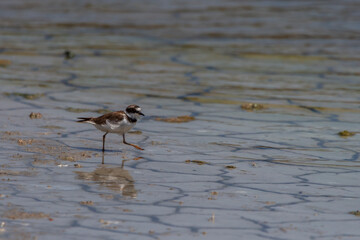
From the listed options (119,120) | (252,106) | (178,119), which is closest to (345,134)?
(252,106)

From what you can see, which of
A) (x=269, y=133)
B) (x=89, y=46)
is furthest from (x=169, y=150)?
(x=89, y=46)

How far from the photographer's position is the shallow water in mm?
4719

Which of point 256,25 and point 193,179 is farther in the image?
point 256,25

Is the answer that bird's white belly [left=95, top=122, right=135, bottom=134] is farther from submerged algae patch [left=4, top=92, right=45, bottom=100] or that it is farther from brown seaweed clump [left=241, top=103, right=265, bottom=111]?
submerged algae patch [left=4, top=92, right=45, bottom=100]

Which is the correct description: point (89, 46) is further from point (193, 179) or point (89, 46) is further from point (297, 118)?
point (193, 179)

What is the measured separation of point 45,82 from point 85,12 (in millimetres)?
10906

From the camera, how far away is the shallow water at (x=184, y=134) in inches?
186

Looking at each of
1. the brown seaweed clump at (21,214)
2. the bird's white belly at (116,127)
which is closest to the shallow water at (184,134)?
the brown seaweed clump at (21,214)

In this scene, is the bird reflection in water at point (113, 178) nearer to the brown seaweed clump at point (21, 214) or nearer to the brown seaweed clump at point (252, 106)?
the brown seaweed clump at point (21, 214)

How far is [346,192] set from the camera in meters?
5.53

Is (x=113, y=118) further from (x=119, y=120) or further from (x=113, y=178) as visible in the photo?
(x=113, y=178)

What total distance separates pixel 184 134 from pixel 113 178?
1928mm

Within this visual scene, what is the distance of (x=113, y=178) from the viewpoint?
573 cm

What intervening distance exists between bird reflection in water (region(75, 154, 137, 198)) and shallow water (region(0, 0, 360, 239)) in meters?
0.01
